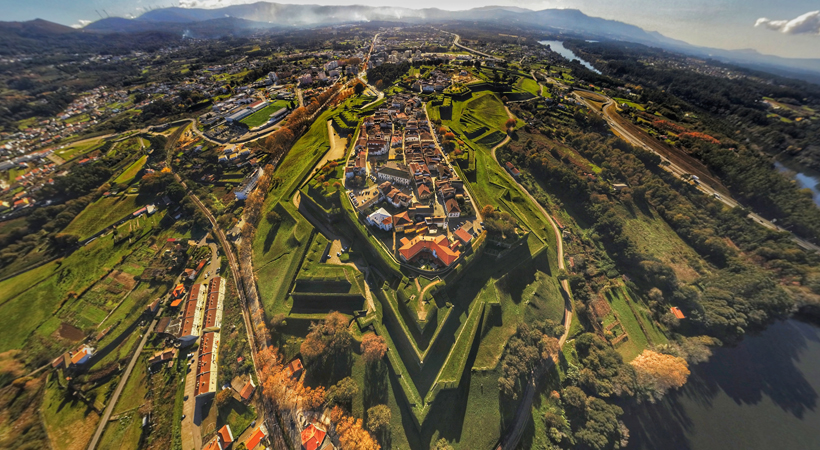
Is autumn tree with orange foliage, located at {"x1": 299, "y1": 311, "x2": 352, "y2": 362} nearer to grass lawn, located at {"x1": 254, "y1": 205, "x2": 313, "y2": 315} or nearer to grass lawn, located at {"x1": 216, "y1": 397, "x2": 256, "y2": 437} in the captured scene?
grass lawn, located at {"x1": 254, "y1": 205, "x2": 313, "y2": 315}

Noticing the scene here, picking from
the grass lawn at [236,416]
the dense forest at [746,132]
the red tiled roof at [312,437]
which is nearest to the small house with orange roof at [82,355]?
the grass lawn at [236,416]

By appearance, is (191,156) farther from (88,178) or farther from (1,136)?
(1,136)

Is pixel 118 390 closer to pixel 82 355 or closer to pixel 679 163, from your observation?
pixel 82 355

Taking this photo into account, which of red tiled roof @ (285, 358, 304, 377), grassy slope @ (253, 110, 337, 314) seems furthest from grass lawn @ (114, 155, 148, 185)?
red tiled roof @ (285, 358, 304, 377)

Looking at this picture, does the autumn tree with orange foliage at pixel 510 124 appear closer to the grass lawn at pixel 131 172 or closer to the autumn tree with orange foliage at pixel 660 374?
the autumn tree with orange foliage at pixel 660 374

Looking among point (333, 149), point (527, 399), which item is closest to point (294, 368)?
point (527, 399)

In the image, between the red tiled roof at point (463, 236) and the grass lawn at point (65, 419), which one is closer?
the grass lawn at point (65, 419)

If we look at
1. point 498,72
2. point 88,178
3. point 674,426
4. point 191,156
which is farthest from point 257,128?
point 674,426
